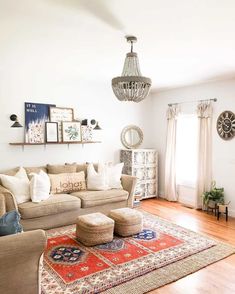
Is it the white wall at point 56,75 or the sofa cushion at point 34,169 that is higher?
the white wall at point 56,75

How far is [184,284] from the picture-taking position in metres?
2.59

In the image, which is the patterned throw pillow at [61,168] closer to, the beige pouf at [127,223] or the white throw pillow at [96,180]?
the white throw pillow at [96,180]

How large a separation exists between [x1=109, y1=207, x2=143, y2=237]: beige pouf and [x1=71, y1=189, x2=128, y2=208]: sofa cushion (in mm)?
601

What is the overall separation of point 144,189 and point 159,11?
4238mm

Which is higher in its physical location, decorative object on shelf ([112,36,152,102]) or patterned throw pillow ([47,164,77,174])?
decorative object on shelf ([112,36,152,102])

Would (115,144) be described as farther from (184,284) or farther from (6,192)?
(184,284)

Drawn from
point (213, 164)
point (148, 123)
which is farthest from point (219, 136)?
point (148, 123)

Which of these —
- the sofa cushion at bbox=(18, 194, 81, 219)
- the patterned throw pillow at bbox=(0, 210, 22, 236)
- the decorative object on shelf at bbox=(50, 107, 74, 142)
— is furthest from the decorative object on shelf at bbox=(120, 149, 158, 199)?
the patterned throw pillow at bbox=(0, 210, 22, 236)

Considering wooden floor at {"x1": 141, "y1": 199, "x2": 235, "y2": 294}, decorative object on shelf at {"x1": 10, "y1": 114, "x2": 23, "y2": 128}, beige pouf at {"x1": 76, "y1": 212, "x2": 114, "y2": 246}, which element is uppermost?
decorative object on shelf at {"x1": 10, "y1": 114, "x2": 23, "y2": 128}

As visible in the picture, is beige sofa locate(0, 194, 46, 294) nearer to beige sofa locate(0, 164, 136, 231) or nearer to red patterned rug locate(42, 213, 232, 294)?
red patterned rug locate(42, 213, 232, 294)

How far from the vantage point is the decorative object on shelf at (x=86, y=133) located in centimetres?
526

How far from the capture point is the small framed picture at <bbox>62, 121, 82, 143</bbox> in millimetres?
4977

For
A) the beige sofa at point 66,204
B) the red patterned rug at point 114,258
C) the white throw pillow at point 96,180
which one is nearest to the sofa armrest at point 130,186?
the beige sofa at point 66,204

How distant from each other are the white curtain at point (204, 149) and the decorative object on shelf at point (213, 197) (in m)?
0.16
